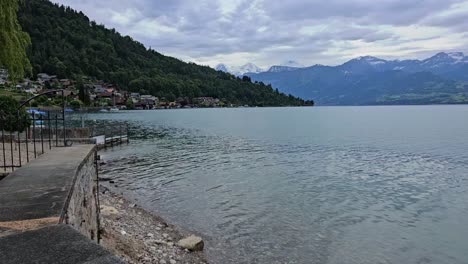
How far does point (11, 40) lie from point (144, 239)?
10792mm

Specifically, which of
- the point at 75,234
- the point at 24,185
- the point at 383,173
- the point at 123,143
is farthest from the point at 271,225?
the point at 123,143

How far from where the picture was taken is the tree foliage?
653 inches

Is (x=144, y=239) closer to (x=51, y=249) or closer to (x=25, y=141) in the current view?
(x=25, y=141)

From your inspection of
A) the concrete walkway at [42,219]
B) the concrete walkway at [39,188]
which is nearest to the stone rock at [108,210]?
the concrete walkway at [39,188]

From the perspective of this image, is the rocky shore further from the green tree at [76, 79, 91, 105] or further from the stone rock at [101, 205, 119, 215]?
the green tree at [76, 79, 91, 105]

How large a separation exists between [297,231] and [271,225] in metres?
1.34

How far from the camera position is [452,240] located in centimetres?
1645

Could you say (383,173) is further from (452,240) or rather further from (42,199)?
(42,199)

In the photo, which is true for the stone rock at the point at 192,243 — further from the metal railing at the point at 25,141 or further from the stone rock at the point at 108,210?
the metal railing at the point at 25,141

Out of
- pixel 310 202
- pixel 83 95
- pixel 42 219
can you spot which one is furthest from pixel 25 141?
pixel 83 95

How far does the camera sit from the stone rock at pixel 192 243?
14.3m

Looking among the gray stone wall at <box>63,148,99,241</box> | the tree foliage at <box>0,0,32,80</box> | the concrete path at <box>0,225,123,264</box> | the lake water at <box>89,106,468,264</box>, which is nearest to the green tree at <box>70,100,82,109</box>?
the lake water at <box>89,106,468,264</box>

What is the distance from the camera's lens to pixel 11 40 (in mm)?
16922

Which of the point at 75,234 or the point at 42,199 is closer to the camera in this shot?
the point at 75,234
